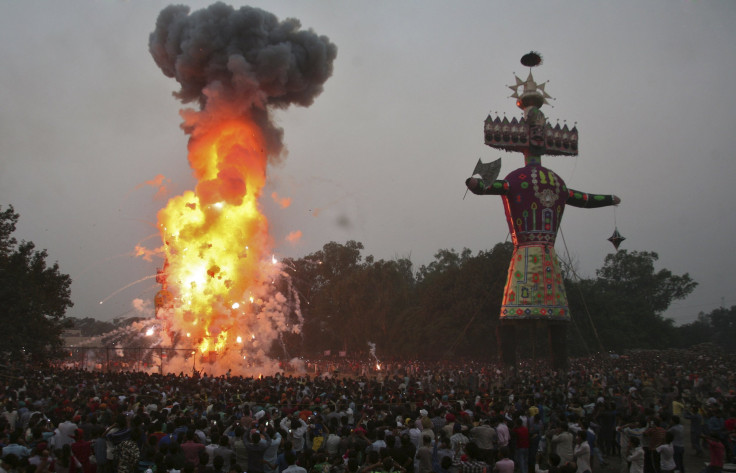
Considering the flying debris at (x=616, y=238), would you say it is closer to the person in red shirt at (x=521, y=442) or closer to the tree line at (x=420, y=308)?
the tree line at (x=420, y=308)

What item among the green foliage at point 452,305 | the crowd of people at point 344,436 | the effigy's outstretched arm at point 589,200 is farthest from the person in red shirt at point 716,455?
the green foliage at point 452,305

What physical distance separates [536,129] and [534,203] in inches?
154

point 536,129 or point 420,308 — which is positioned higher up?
point 536,129

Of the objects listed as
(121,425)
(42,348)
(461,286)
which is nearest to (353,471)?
(121,425)

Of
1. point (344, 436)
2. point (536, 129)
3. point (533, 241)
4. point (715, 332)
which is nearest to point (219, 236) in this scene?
point (533, 241)

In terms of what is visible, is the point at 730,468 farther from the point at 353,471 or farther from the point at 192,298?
the point at 192,298

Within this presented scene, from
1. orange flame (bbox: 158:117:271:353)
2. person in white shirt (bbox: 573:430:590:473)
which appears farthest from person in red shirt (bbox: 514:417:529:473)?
orange flame (bbox: 158:117:271:353)

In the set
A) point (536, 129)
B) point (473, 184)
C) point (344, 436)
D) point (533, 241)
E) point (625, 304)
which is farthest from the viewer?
point (625, 304)

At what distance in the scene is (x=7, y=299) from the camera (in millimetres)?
27531

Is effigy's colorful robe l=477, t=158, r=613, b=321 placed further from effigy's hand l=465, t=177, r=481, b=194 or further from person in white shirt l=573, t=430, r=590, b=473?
person in white shirt l=573, t=430, r=590, b=473

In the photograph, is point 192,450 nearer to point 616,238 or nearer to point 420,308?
point 616,238

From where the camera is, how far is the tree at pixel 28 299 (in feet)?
89.9

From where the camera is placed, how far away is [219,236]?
33.2m

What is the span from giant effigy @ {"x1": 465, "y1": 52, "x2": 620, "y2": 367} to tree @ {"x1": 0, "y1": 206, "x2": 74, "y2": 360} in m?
21.4
